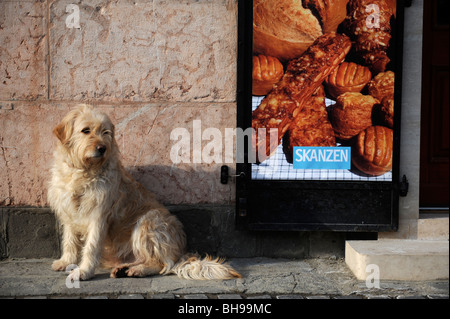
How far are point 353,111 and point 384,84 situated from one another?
420 mm

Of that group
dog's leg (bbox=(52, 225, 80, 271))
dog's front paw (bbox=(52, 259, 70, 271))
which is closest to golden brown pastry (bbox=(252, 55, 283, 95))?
dog's leg (bbox=(52, 225, 80, 271))

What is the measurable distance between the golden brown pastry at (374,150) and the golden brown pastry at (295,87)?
725mm

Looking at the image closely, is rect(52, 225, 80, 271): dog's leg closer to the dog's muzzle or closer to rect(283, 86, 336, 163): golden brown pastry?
the dog's muzzle

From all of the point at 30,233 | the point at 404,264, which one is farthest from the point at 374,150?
the point at 30,233

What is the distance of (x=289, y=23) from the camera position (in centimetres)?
526

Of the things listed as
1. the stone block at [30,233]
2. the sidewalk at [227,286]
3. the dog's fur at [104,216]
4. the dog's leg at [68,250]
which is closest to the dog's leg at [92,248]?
the dog's fur at [104,216]

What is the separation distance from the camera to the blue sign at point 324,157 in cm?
535

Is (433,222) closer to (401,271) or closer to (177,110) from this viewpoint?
(401,271)

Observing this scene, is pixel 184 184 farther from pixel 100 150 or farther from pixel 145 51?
pixel 145 51

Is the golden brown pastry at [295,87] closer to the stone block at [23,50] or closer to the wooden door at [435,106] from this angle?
the wooden door at [435,106]

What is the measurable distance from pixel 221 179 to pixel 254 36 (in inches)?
60.5

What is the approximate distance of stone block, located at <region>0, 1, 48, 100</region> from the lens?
5.25 m

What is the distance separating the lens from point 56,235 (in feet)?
17.7

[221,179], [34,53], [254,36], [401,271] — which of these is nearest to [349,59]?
[254,36]
